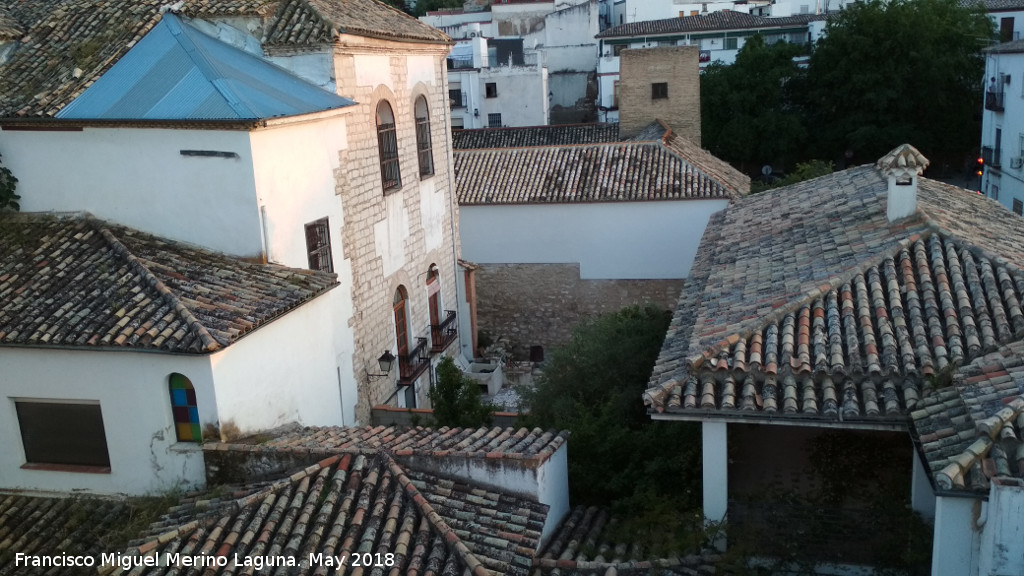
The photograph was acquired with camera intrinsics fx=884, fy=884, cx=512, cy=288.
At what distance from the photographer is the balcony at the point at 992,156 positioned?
26.8 metres

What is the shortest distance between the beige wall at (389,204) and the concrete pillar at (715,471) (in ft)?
20.6

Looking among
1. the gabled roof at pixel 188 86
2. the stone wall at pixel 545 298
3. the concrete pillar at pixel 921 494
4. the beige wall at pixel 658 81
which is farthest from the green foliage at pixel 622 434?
the beige wall at pixel 658 81

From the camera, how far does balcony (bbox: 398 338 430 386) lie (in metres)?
14.8

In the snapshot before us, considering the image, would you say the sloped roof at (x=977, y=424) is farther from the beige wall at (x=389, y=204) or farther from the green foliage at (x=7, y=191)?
the green foliage at (x=7, y=191)

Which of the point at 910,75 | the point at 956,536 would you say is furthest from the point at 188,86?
the point at 910,75

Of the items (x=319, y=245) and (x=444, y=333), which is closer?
(x=319, y=245)

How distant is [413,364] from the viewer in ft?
50.1

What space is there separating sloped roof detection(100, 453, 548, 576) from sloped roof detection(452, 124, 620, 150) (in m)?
20.2

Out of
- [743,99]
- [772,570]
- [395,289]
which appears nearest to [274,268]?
[395,289]

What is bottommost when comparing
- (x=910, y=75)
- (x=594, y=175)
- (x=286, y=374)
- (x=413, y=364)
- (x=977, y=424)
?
(x=413, y=364)

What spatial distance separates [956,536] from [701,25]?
36371mm

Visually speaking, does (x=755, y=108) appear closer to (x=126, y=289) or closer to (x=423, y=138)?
(x=423, y=138)

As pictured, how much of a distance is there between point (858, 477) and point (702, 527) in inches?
83.5

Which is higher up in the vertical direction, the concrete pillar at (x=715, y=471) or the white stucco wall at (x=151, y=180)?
the white stucco wall at (x=151, y=180)
